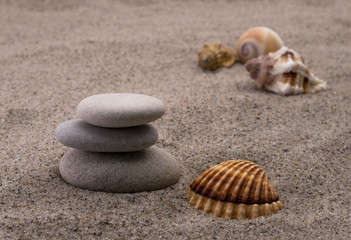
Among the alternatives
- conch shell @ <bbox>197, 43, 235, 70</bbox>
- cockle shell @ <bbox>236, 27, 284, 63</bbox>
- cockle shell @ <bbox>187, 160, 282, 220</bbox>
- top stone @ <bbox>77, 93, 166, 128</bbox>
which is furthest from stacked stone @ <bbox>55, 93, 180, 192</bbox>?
cockle shell @ <bbox>236, 27, 284, 63</bbox>

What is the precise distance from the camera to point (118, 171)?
2602 mm

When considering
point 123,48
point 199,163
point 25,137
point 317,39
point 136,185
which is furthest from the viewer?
point 317,39

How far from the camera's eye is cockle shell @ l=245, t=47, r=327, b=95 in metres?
4.03

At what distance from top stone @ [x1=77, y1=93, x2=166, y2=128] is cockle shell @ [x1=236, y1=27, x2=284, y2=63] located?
228 cm

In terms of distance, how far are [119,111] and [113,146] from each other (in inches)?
8.8

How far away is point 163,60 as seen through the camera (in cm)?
479

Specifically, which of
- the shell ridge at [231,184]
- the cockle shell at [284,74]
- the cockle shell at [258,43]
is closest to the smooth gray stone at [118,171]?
the shell ridge at [231,184]

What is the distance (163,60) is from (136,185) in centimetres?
242

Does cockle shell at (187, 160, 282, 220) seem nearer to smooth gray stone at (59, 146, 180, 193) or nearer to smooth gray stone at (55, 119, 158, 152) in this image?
smooth gray stone at (59, 146, 180, 193)

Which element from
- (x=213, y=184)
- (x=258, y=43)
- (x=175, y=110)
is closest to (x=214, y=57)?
(x=258, y=43)

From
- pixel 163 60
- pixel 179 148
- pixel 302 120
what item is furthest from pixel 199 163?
pixel 163 60

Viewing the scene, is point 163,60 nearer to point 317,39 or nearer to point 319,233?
point 317,39

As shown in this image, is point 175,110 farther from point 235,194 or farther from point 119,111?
point 235,194

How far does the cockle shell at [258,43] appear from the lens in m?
4.58
